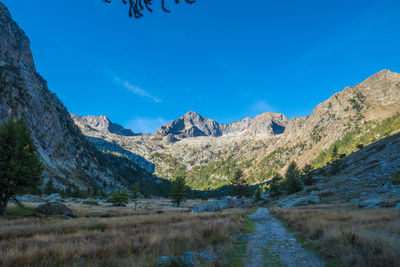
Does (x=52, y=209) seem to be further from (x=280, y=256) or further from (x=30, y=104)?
(x=30, y=104)

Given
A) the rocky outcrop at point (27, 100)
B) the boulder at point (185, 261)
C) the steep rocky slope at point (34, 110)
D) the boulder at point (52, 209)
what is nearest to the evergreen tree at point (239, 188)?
the boulder at point (52, 209)

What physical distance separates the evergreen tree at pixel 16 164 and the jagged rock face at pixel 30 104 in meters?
105

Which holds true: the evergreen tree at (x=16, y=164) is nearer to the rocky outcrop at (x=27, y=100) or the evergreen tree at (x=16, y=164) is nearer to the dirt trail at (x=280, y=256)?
the dirt trail at (x=280, y=256)

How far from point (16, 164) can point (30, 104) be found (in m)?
154

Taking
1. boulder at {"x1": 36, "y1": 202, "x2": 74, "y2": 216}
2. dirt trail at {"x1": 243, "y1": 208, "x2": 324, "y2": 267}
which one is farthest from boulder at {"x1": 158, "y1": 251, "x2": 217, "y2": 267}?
boulder at {"x1": 36, "y1": 202, "x2": 74, "y2": 216}

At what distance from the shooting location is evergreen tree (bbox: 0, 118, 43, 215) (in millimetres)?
22547

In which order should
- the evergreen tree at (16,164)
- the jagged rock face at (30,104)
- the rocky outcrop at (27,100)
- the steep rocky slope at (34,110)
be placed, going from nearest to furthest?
the evergreen tree at (16,164), the steep rocky slope at (34,110), the jagged rock face at (30,104), the rocky outcrop at (27,100)

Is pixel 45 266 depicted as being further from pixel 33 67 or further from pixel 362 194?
pixel 33 67

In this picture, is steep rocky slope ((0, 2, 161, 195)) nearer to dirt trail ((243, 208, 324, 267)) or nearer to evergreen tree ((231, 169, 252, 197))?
evergreen tree ((231, 169, 252, 197))

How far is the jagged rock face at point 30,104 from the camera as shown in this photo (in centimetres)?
11919

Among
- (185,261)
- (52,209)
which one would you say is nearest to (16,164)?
(52,209)

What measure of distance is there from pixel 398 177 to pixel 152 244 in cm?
4931

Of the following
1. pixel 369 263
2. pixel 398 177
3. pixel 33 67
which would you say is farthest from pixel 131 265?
pixel 33 67

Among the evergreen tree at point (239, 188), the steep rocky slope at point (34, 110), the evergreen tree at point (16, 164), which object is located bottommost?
the evergreen tree at point (239, 188)
